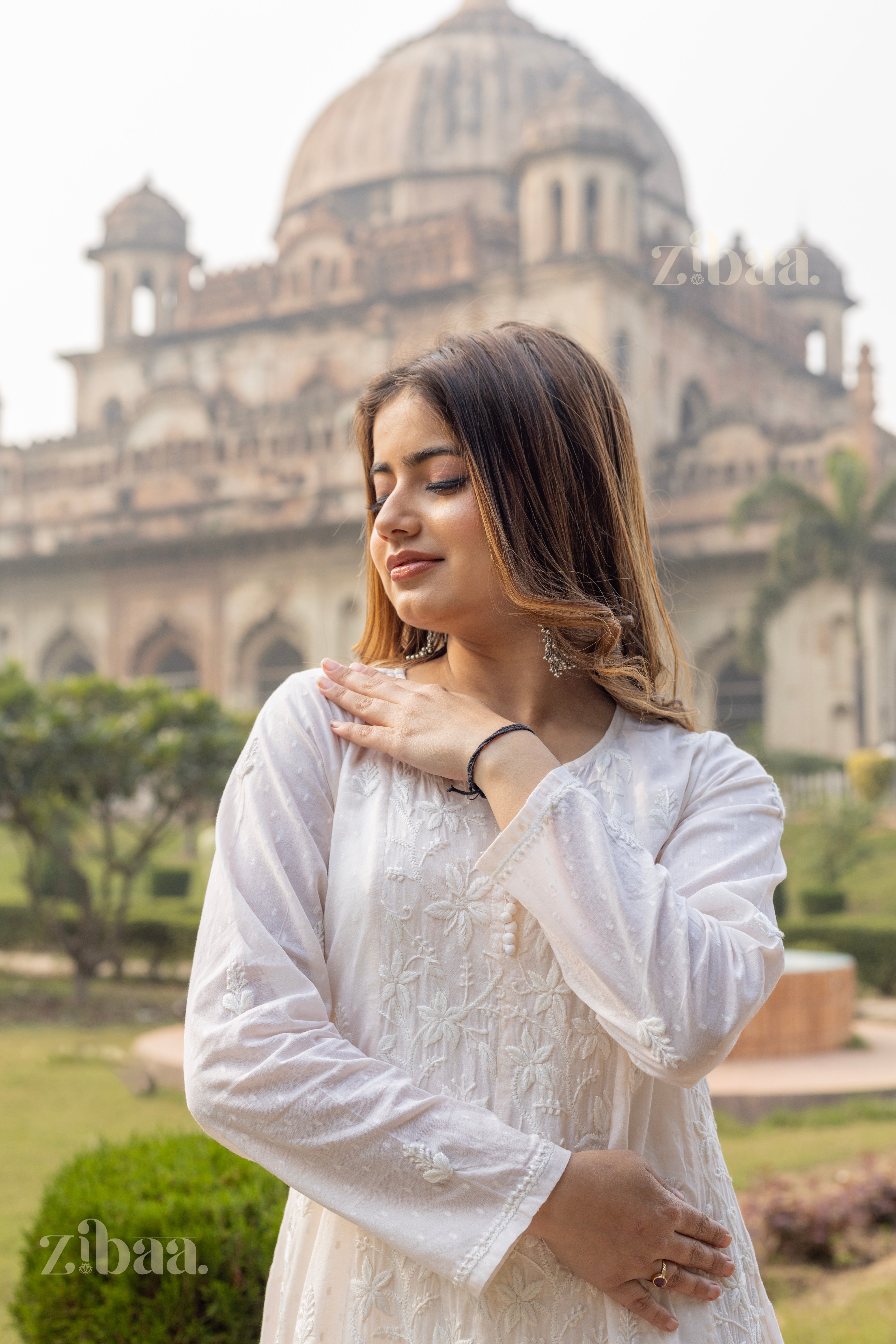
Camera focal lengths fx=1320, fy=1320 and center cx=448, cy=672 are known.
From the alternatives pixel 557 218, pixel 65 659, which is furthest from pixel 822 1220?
pixel 65 659

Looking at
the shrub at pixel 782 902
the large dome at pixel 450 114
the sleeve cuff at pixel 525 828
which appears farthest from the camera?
the large dome at pixel 450 114

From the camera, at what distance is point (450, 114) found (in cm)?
2884

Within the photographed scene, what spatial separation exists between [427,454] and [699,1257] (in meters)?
0.88

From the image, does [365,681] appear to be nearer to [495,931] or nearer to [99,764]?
[495,931]

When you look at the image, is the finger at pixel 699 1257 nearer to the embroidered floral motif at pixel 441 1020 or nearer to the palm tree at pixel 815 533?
the embroidered floral motif at pixel 441 1020

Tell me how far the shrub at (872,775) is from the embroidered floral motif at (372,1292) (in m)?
17.2

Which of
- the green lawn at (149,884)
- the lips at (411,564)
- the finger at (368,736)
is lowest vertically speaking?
the green lawn at (149,884)

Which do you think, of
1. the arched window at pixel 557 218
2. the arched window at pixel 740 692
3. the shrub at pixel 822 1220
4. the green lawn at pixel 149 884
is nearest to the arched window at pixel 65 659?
the green lawn at pixel 149 884

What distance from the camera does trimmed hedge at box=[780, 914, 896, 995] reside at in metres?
10.6

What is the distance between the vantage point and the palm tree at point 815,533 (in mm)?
18906

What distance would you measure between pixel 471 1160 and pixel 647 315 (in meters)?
23.4

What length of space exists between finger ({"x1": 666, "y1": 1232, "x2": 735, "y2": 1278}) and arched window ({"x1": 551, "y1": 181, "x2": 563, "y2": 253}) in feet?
76.1

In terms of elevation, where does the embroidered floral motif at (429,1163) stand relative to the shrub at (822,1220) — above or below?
above

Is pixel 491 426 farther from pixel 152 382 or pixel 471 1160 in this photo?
A: pixel 152 382
